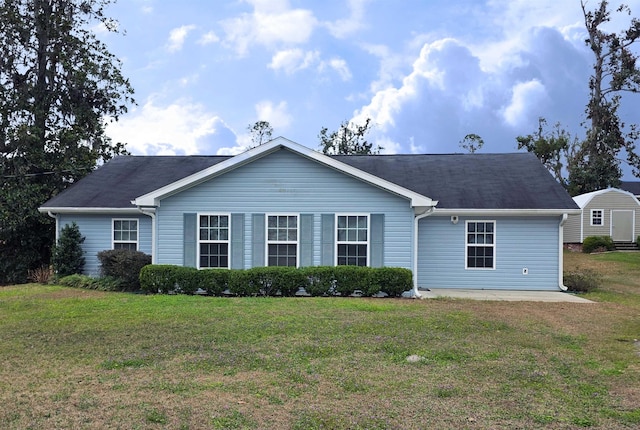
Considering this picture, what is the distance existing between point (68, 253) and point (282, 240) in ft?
23.3

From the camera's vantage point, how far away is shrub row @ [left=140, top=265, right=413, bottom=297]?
1236cm

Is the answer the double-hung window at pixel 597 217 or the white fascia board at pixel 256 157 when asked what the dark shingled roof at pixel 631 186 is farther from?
the white fascia board at pixel 256 157

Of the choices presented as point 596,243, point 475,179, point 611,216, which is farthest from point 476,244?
point 611,216

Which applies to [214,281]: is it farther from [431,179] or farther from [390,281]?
[431,179]

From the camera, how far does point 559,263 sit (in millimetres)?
14430

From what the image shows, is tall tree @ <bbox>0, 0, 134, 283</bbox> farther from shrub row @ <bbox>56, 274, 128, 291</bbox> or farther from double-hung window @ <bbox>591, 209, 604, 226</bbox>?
double-hung window @ <bbox>591, 209, 604, 226</bbox>

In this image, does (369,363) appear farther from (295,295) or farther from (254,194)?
(254,194)

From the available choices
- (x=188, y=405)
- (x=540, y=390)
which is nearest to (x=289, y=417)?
(x=188, y=405)

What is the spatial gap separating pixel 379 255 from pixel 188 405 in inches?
343

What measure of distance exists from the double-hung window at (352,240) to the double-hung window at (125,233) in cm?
677

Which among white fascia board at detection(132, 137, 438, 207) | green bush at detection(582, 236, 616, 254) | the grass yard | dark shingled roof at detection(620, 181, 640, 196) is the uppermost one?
dark shingled roof at detection(620, 181, 640, 196)

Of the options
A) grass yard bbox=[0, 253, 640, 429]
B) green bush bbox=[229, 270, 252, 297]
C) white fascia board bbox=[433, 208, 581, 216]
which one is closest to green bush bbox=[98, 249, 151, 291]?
grass yard bbox=[0, 253, 640, 429]

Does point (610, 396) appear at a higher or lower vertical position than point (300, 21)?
lower

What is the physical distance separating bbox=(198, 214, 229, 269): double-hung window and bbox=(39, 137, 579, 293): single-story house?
0.09 ft
